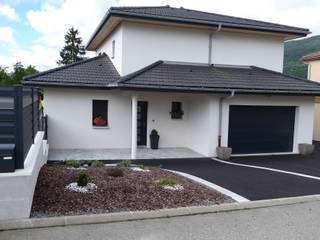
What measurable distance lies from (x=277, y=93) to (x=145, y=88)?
18.9 feet

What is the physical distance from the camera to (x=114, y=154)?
12.2 meters

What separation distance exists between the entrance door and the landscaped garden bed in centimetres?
661

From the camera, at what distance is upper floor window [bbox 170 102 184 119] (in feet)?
46.7

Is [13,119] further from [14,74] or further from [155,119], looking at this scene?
[14,74]

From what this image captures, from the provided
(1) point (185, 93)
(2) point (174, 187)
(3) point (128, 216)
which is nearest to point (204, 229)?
(3) point (128, 216)

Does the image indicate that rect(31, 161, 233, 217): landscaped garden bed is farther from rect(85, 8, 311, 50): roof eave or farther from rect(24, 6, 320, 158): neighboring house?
rect(85, 8, 311, 50): roof eave

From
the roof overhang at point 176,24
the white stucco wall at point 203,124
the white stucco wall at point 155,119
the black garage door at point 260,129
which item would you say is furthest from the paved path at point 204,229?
the roof overhang at point 176,24

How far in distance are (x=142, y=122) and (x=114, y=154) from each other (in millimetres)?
2532

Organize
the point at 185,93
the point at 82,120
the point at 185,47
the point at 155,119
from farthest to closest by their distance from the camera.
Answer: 1. the point at 155,119
2. the point at 185,47
3. the point at 82,120
4. the point at 185,93

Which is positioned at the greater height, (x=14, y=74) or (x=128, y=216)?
(x=14, y=74)

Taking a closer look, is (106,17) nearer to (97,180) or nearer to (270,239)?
(97,180)

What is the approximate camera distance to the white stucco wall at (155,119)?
12.5 metres

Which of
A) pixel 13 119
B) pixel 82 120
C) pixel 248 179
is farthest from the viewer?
pixel 82 120

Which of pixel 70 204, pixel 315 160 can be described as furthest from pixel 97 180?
pixel 315 160
